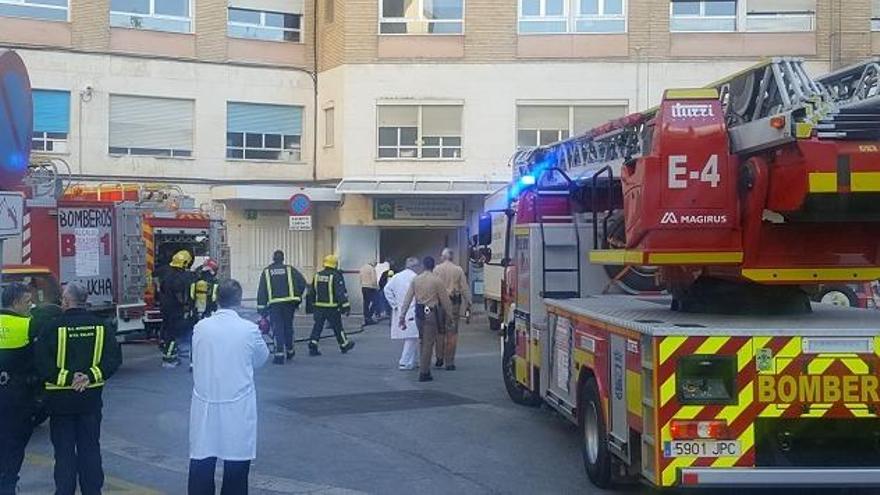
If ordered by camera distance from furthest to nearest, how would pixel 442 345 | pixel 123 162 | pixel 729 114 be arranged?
pixel 123 162
pixel 442 345
pixel 729 114

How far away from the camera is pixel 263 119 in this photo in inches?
1157

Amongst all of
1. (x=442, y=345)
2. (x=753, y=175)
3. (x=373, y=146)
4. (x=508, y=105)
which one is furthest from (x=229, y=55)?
(x=753, y=175)

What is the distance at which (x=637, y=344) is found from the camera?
702cm

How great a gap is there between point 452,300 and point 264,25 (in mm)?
16154

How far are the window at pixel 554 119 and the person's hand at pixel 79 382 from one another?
21.5 metres

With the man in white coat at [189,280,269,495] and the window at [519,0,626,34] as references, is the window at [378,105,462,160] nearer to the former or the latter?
the window at [519,0,626,34]

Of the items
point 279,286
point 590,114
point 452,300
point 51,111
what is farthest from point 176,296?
point 590,114

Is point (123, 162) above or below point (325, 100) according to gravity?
below

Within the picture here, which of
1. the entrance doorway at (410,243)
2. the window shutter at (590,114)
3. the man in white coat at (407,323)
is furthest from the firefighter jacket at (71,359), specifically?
the entrance doorway at (410,243)

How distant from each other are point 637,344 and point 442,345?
8.52 meters

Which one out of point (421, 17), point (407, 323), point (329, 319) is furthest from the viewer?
point (421, 17)

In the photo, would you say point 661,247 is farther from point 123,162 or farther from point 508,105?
point 123,162

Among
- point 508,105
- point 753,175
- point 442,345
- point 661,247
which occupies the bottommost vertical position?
point 442,345

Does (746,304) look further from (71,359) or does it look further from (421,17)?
(421,17)
